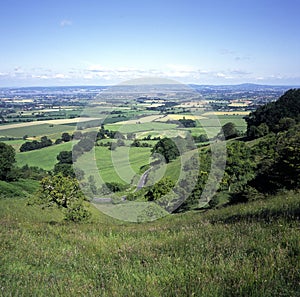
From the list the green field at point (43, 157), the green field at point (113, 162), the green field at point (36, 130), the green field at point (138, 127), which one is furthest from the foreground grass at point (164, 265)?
the green field at point (36, 130)

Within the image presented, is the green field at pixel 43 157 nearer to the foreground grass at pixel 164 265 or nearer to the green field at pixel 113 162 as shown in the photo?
the green field at pixel 113 162

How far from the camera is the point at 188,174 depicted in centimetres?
3538

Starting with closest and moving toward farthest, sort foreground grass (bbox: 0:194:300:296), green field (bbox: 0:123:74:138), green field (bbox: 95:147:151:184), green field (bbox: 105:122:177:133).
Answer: foreground grass (bbox: 0:194:300:296), green field (bbox: 95:147:151:184), green field (bbox: 105:122:177:133), green field (bbox: 0:123:74:138)

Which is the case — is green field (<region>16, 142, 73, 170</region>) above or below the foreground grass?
below

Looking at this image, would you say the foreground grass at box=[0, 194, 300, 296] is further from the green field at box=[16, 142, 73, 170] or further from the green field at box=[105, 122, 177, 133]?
the green field at box=[16, 142, 73, 170]

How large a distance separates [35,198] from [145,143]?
3863 centimetres

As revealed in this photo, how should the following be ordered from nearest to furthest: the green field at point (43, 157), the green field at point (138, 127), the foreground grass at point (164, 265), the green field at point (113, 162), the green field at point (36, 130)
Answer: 1. the foreground grass at point (164, 265)
2. the green field at point (113, 162)
3. the green field at point (138, 127)
4. the green field at point (43, 157)
5. the green field at point (36, 130)

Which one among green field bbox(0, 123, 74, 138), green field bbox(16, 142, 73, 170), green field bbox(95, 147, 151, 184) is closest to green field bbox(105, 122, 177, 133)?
green field bbox(95, 147, 151, 184)

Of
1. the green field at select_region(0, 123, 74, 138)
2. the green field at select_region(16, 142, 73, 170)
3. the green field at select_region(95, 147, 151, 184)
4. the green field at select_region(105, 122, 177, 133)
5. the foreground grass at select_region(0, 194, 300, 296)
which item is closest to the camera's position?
the foreground grass at select_region(0, 194, 300, 296)

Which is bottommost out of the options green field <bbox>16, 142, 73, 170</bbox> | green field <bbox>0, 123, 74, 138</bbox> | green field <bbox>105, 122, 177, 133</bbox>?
green field <bbox>16, 142, 73, 170</bbox>

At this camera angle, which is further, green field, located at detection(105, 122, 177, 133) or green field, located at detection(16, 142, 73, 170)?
green field, located at detection(16, 142, 73, 170)

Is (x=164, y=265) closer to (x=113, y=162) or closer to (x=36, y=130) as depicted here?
(x=113, y=162)

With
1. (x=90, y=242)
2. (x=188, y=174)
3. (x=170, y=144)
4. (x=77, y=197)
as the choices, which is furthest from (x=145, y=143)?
(x=90, y=242)

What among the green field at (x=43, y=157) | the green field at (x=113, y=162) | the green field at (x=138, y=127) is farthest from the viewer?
the green field at (x=43, y=157)
